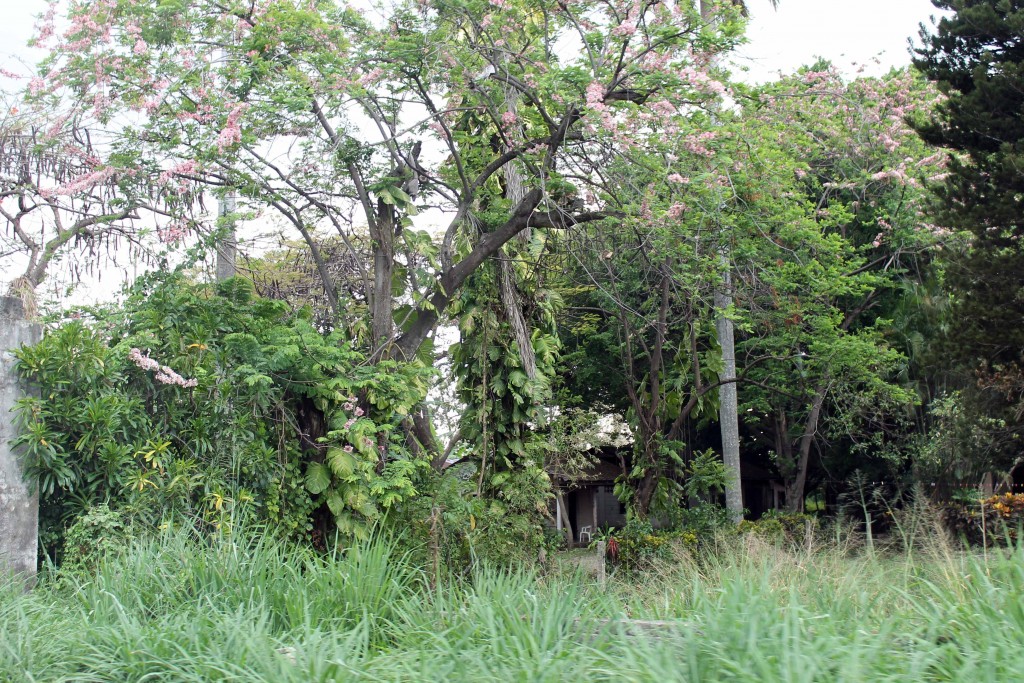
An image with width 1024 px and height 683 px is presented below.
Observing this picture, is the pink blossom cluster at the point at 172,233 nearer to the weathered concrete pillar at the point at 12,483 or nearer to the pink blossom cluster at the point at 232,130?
the pink blossom cluster at the point at 232,130

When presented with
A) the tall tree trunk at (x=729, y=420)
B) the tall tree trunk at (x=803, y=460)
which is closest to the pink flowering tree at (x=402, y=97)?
the tall tree trunk at (x=729, y=420)

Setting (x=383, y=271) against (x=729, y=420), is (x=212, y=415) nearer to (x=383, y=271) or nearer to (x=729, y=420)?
(x=383, y=271)

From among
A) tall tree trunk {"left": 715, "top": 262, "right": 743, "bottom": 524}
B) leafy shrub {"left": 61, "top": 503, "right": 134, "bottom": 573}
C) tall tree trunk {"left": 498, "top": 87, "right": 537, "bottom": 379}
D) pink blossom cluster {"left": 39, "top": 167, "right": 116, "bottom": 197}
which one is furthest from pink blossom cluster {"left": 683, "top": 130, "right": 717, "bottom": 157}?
tall tree trunk {"left": 715, "top": 262, "right": 743, "bottom": 524}

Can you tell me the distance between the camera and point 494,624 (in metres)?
4.82

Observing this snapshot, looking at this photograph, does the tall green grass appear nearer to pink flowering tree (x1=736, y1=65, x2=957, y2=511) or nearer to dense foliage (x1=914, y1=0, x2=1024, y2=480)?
pink flowering tree (x1=736, y1=65, x2=957, y2=511)

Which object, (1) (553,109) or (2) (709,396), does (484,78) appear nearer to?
(1) (553,109)

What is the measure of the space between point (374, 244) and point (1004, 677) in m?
8.89

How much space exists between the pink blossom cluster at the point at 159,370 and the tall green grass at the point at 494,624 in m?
2.20

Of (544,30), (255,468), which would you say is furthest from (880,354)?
(255,468)

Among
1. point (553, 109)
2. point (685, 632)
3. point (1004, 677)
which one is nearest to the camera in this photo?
point (1004, 677)

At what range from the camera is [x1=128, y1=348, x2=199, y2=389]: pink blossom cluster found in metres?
8.25

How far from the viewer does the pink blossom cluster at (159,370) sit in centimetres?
825

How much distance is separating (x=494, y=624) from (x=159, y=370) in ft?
16.5

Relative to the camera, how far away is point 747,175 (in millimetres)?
9711
